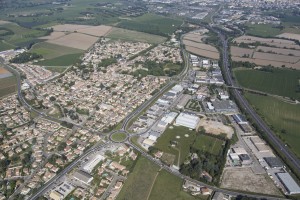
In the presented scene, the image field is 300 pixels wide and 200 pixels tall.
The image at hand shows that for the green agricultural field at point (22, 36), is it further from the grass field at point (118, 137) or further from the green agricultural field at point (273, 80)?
the green agricultural field at point (273, 80)

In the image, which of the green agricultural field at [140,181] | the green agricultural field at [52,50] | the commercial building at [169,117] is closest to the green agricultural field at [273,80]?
the commercial building at [169,117]

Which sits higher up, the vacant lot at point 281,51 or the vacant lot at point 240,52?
the vacant lot at point 281,51

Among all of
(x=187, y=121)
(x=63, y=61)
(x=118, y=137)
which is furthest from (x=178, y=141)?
(x=63, y=61)

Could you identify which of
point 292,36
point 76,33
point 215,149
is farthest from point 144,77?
point 292,36

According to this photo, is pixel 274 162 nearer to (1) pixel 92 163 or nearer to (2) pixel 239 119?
(2) pixel 239 119

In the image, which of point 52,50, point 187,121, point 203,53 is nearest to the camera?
point 187,121

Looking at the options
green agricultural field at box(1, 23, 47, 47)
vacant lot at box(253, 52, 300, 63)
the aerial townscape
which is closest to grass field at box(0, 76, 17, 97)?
the aerial townscape
